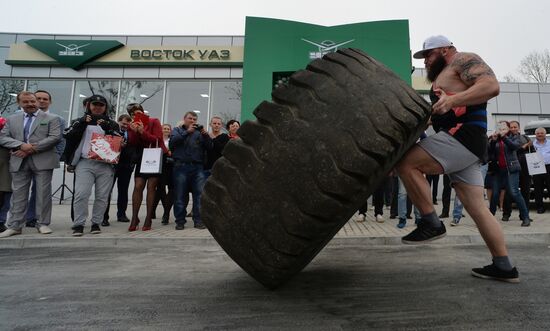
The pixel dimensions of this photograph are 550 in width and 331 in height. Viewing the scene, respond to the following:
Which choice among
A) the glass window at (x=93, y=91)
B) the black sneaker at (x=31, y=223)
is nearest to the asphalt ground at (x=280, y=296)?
the black sneaker at (x=31, y=223)

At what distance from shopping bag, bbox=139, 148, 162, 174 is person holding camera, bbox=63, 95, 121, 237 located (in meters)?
0.47

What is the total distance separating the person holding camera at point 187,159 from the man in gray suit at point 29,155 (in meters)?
1.77

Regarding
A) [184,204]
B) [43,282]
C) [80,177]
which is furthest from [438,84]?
[80,177]

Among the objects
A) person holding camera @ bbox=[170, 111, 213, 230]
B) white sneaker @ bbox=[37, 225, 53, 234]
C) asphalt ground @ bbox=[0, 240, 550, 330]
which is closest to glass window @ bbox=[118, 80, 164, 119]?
person holding camera @ bbox=[170, 111, 213, 230]

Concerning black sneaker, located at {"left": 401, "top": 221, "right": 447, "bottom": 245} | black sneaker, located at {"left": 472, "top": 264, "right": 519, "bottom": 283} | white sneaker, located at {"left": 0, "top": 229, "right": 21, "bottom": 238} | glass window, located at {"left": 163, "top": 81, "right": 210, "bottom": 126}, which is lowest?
white sneaker, located at {"left": 0, "top": 229, "right": 21, "bottom": 238}

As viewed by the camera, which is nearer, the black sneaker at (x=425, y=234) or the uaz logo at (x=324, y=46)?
the black sneaker at (x=425, y=234)

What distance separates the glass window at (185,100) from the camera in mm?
12648

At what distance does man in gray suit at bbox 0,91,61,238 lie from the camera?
497cm

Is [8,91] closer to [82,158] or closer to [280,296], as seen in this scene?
[82,158]

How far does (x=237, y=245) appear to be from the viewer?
183 centimetres

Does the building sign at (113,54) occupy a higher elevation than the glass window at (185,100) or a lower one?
higher

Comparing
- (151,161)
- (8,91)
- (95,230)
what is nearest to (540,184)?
(151,161)

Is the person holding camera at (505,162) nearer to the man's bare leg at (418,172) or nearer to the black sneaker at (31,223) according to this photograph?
the man's bare leg at (418,172)

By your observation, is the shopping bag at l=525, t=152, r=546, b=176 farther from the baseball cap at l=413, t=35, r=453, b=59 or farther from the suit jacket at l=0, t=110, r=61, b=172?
the suit jacket at l=0, t=110, r=61, b=172
